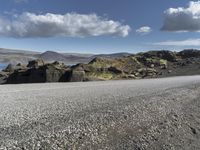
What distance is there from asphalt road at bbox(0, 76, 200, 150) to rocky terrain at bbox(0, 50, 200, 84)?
22223 millimetres

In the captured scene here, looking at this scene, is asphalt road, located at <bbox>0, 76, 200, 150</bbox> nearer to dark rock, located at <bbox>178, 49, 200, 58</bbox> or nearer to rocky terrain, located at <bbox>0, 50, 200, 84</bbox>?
rocky terrain, located at <bbox>0, 50, 200, 84</bbox>

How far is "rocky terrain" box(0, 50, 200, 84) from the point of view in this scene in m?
42.3

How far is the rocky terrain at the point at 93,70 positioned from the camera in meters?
42.3

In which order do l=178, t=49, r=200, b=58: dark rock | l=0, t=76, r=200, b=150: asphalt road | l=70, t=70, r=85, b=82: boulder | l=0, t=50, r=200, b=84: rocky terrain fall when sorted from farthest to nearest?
l=178, t=49, r=200, b=58: dark rock
l=0, t=50, r=200, b=84: rocky terrain
l=70, t=70, r=85, b=82: boulder
l=0, t=76, r=200, b=150: asphalt road

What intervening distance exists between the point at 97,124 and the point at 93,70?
38443mm

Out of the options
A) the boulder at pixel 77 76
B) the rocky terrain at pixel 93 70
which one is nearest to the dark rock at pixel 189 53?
the rocky terrain at pixel 93 70

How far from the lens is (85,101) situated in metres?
18.4

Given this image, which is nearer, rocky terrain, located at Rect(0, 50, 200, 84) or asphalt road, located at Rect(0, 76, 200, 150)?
asphalt road, located at Rect(0, 76, 200, 150)

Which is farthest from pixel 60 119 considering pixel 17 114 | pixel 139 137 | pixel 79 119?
pixel 139 137

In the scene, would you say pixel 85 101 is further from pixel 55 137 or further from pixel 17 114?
pixel 55 137

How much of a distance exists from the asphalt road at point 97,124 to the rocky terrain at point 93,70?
2222 centimetres

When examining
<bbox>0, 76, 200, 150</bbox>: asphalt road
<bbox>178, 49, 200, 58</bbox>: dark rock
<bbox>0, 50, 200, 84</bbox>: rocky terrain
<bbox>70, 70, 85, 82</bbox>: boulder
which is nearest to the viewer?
<bbox>0, 76, 200, 150</bbox>: asphalt road

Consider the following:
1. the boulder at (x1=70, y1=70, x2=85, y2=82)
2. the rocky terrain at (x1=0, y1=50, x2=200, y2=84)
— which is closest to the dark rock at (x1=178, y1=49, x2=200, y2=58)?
the rocky terrain at (x1=0, y1=50, x2=200, y2=84)

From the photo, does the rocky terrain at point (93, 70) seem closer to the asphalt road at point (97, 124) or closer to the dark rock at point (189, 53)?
the dark rock at point (189, 53)
